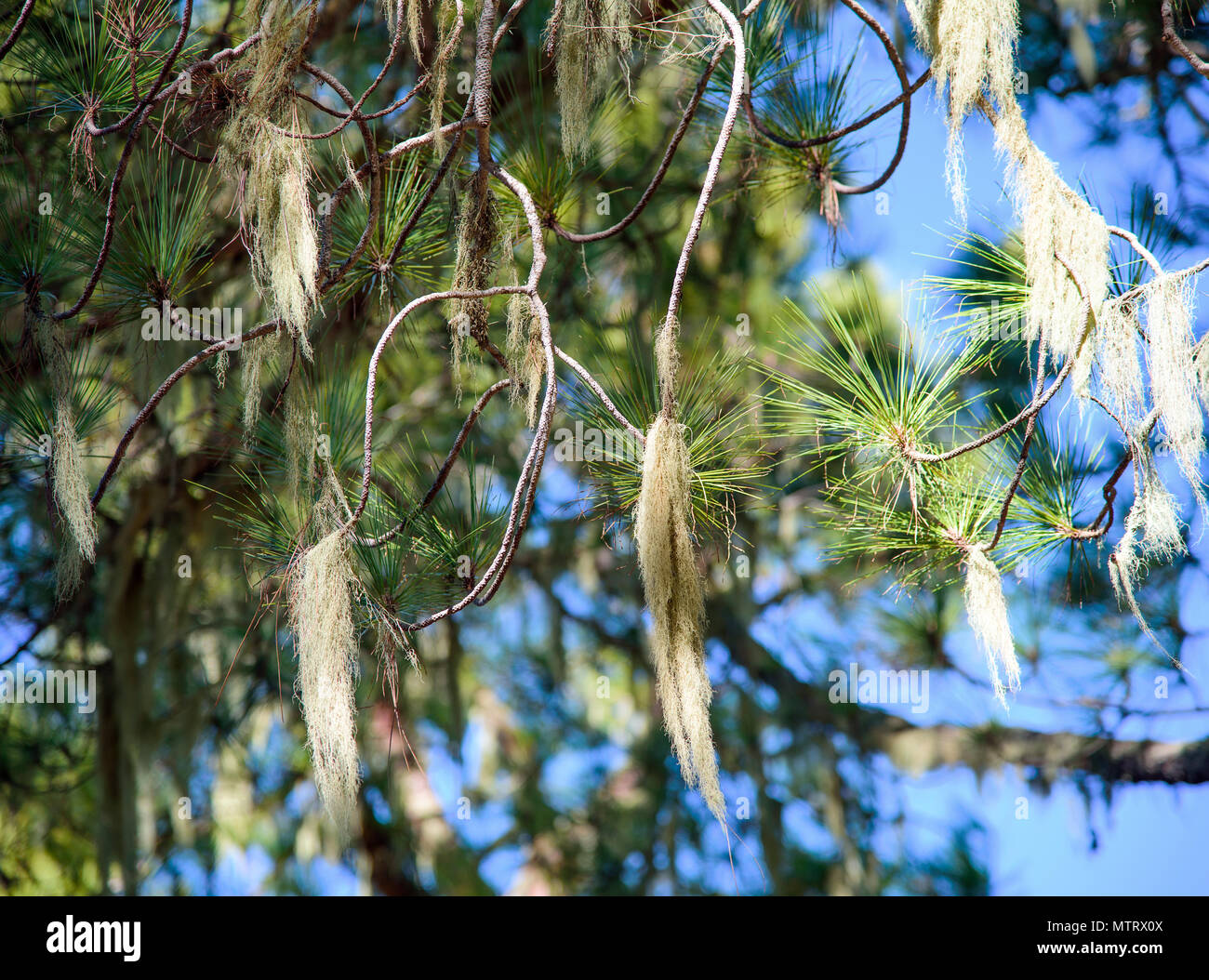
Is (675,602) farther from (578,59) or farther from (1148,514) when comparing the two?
(578,59)

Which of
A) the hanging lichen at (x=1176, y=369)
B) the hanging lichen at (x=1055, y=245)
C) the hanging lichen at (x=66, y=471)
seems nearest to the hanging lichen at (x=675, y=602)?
the hanging lichen at (x=1055, y=245)

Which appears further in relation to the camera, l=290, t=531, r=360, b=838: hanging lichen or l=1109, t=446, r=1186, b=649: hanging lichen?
l=1109, t=446, r=1186, b=649: hanging lichen

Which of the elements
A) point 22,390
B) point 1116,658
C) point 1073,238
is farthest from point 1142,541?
point 22,390

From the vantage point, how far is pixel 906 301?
1.23m

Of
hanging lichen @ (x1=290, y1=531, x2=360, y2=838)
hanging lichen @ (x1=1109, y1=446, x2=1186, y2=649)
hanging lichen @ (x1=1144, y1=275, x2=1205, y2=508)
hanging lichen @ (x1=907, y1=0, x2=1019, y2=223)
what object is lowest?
hanging lichen @ (x1=290, y1=531, x2=360, y2=838)

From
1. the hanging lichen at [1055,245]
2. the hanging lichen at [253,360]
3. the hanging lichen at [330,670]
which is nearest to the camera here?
the hanging lichen at [330,670]

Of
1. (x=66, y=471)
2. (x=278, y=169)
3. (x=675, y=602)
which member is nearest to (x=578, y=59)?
(x=278, y=169)

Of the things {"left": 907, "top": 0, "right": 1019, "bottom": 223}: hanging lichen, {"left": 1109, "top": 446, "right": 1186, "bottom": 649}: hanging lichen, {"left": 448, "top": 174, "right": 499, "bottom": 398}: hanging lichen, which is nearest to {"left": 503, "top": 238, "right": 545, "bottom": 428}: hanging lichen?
{"left": 448, "top": 174, "right": 499, "bottom": 398}: hanging lichen

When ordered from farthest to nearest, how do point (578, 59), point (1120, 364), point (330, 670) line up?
point (578, 59) < point (1120, 364) < point (330, 670)

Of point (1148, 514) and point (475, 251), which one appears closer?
point (1148, 514)

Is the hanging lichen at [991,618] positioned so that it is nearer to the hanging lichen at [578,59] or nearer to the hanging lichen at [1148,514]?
the hanging lichen at [1148,514]

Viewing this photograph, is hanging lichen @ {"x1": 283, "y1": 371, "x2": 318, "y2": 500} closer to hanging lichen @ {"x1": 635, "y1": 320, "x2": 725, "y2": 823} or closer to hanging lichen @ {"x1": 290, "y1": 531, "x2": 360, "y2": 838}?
hanging lichen @ {"x1": 290, "y1": 531, "x2": 360, "y2": 838}

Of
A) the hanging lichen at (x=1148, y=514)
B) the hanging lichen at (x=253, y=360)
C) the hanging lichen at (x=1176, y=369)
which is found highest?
the hanging lichen at (x=253, y=360)

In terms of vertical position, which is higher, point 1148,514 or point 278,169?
point 278,169
